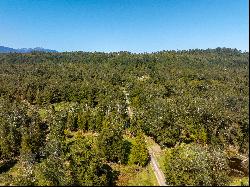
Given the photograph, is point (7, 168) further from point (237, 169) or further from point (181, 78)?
point (181, 78)

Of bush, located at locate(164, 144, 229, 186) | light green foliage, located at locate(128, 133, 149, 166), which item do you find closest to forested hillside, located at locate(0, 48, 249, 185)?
light green foliage, located at locate(128, 133, 149, 166)

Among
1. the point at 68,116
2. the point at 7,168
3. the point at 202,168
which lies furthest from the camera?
the point at 68,116

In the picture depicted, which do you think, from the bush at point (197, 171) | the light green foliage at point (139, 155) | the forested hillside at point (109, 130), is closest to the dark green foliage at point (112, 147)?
the forested hillside at point (109, 130)

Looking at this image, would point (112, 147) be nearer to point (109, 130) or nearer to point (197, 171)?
point (109, 130)

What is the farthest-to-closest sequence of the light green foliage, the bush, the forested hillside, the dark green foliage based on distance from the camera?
the dark green foliage → the light green foliage → the forested hillside → the bush

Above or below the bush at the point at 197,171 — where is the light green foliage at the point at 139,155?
below

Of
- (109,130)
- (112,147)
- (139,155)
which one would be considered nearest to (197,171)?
(139,155)

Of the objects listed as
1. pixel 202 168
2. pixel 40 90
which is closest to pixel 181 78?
pixel 40 90

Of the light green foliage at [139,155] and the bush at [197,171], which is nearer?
the bush at [197,171]

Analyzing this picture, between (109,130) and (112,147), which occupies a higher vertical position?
(109,130)

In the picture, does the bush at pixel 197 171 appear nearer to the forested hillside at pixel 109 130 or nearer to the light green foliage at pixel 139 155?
the forested hillside at pixel 109 130

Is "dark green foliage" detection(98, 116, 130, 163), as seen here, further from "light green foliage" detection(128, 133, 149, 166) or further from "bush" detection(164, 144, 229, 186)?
"bush" detection(164, 144, 229, 186)
